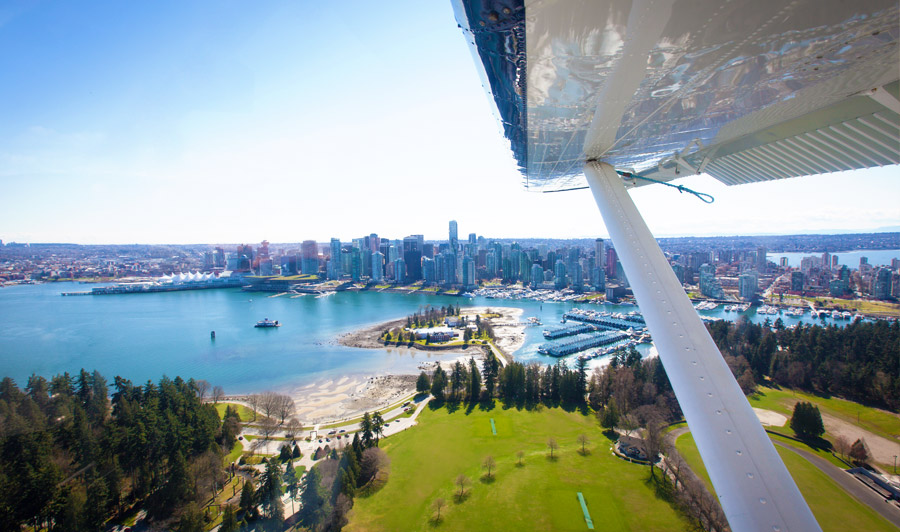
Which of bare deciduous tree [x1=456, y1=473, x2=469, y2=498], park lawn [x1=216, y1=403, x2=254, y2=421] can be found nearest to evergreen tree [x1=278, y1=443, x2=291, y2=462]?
park lawn [x1=216, y1=403, x2=254, y2=421]

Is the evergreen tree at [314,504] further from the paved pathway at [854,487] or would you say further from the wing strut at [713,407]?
the paved pathway at [854,487]

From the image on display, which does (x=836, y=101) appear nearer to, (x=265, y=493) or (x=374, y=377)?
(x=265, y=493)

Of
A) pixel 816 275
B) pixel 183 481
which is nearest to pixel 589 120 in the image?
pixel 183 481

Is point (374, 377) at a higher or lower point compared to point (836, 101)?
lower

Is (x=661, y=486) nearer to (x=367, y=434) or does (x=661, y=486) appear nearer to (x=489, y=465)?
(x=489, y=465)

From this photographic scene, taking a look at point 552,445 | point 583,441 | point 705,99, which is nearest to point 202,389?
point 552,445

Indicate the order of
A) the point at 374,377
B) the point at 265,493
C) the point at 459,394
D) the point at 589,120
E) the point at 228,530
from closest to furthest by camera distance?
the point at 589,120 → the point at 228,530 → the point at 265,493 → the point at 459,394 → the point at 374,377

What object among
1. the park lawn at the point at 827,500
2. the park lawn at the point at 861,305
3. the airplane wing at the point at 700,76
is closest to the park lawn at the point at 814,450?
the park lawn at the point at 827,500
